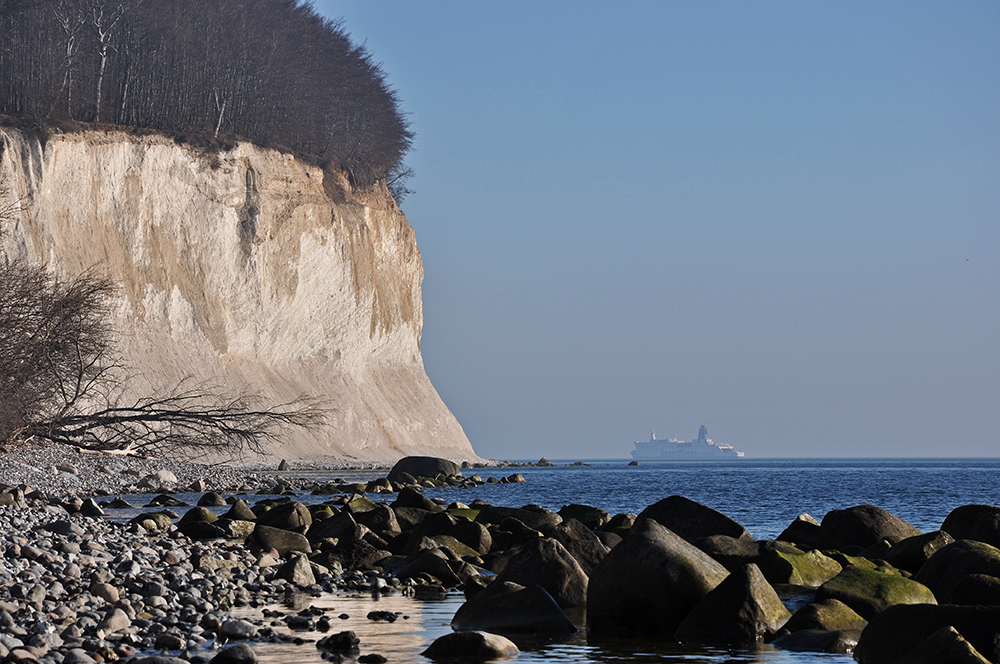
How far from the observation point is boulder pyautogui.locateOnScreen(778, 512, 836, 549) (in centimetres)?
1327

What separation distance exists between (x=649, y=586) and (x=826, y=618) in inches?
58.1

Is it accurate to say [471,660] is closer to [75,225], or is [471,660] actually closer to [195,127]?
[75,225]

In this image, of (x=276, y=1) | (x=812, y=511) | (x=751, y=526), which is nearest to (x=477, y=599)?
(x=751, y=526)

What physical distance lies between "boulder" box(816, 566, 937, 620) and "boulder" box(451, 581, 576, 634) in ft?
7.50

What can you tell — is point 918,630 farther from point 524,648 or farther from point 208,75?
point 208,75

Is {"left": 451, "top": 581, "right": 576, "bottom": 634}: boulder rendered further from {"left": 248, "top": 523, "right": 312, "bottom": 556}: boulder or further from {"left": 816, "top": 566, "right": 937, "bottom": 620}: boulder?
{"left": 248, "top": 523, "right": 312, "bottom": 556}: boulder

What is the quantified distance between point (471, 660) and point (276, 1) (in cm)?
4798

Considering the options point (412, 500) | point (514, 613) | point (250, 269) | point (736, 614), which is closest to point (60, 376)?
point (412, 500)

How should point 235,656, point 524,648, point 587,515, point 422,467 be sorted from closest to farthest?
1. point 235,656
2. point 524,648
3. point 587,515
4. point 422,467

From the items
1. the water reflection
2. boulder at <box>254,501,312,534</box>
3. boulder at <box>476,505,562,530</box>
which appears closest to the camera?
the water reflection

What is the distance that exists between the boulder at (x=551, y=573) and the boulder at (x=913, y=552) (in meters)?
3.77

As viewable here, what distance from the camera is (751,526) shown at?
19922 millimetres

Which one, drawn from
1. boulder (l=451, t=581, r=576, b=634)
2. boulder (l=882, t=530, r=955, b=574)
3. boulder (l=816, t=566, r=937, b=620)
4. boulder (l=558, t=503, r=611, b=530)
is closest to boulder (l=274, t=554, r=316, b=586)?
boulder (l=451, t=581, r=576, b=634)

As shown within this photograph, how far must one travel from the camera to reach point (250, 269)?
4444 cm
